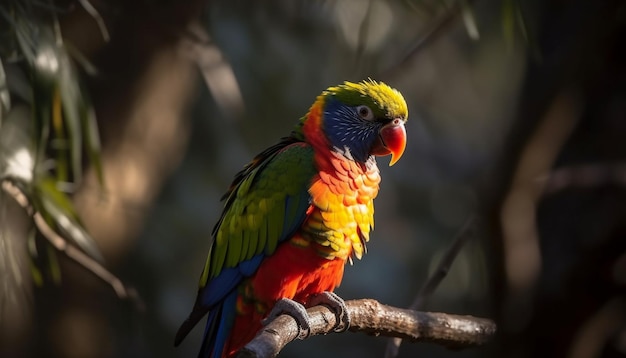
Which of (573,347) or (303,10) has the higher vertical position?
(303,10)

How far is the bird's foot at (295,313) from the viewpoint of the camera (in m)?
1.95

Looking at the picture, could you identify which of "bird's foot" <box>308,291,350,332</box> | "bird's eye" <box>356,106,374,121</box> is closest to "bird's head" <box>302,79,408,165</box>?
"bird's eye" <box>356,106,374,121</box>

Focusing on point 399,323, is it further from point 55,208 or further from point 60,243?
point 60,243

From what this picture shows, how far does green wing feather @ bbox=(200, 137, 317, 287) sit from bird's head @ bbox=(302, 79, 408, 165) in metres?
0.09

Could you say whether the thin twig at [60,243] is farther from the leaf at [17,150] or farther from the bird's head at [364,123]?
the bird's head at [364,123]

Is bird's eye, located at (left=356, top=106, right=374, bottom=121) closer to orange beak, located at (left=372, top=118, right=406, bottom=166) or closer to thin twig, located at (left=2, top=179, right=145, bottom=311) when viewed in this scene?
orange beak, located at (left=372, top=118, right=406, bottom=166)

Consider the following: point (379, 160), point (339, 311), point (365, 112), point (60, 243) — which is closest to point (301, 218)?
point (339, 311)

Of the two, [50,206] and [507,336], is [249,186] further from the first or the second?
[507,336]

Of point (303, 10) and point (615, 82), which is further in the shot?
point (303, 10)

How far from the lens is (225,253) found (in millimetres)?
2379

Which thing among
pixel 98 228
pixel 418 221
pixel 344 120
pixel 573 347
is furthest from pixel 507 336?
pixel 418 221

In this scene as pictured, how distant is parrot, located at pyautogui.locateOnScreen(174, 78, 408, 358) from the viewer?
223cm

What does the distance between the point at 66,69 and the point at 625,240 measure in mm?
1584

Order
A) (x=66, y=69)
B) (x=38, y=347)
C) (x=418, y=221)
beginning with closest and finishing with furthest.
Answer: (x=66, y=69) < (x=38, y=347) < (x=418, y=221)
